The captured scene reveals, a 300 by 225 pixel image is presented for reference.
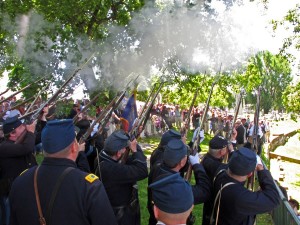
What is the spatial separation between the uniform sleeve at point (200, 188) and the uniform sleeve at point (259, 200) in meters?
0.36

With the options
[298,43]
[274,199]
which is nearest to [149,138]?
[298,43]

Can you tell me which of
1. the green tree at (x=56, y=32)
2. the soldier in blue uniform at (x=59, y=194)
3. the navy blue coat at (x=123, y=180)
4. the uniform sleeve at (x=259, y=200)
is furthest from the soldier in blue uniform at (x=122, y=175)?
the green tree at (x=56, y=32)

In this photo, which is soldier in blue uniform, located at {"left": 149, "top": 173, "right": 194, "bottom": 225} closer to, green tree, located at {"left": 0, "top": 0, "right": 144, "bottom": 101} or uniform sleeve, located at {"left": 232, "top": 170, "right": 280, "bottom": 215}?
uniform sleeve, located at {"left": 232, "top": 170, "right": 280, "bottom": 215}

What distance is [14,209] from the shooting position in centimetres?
215

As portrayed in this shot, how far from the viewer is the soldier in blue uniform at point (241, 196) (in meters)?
Answer: 2.74

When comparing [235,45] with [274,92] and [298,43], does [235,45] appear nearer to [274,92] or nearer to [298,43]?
[298,43]

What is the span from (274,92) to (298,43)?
57174 mm

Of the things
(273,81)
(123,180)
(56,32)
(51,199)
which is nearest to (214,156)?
(123,180)

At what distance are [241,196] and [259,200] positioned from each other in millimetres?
144

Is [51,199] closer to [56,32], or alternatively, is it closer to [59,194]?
[59,194]

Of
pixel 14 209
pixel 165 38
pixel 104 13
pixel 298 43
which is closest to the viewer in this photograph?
pixel 14 209

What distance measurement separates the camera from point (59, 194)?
78.9 inches

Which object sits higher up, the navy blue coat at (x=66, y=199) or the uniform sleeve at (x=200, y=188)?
the navy blue coat at (x=66, y=199)

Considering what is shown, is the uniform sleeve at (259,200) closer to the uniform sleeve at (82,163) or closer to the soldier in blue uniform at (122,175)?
the soldier in blue uniform at (122,175)
